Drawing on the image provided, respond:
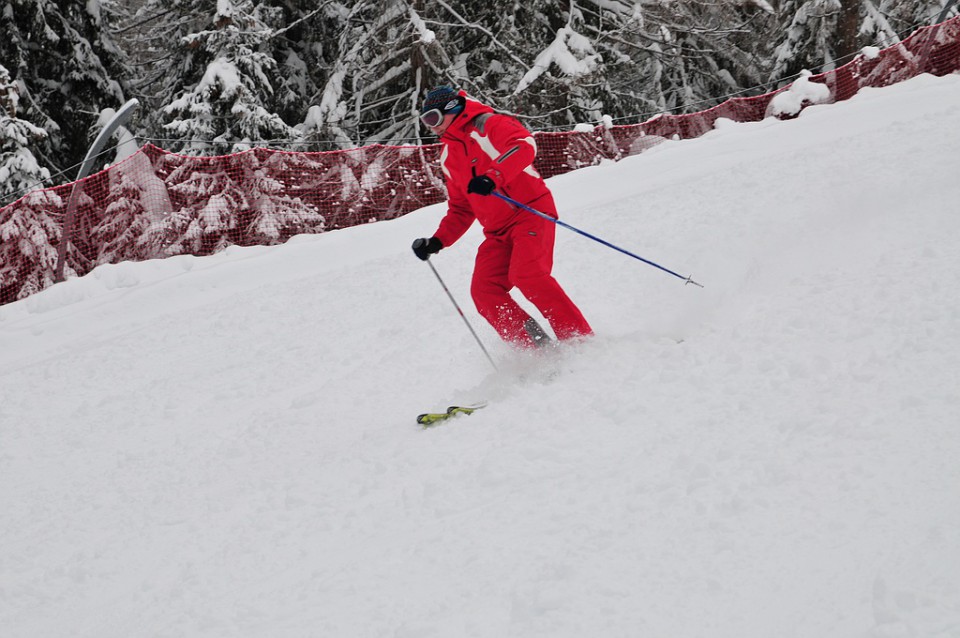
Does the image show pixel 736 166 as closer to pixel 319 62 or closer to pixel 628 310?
pixel 628 310

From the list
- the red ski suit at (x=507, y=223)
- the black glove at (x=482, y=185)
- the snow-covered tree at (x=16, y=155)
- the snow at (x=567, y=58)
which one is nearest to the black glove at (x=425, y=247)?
the red ski suit at (x=507, y=223)

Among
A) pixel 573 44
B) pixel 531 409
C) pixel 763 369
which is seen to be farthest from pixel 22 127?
pixel 763 369

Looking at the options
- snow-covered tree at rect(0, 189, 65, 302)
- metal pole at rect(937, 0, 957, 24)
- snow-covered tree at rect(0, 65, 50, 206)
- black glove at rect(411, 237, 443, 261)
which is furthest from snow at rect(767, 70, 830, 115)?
snow-covered tree at rect(0, 65, 50, 206)

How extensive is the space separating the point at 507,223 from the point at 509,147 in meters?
0.47

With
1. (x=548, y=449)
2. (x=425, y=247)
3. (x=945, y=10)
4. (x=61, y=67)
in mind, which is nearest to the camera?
(x=548, y=449)

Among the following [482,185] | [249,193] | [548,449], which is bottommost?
[249,193]

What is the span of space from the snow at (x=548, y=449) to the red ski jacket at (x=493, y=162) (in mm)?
918

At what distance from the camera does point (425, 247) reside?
185 inches

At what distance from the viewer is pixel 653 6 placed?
1639cm

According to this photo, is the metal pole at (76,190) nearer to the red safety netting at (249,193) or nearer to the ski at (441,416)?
the red safety netting at (249,193)

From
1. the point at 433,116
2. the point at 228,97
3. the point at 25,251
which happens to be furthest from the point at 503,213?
the point at 228,97

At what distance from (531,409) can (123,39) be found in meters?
19.6

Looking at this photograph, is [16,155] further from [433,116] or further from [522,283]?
[522,283]

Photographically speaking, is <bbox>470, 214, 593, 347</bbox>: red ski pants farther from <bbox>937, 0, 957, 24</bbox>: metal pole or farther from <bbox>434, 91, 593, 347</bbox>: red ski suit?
<bbox>937, 0, 957, 24</bbox>: metal pole
